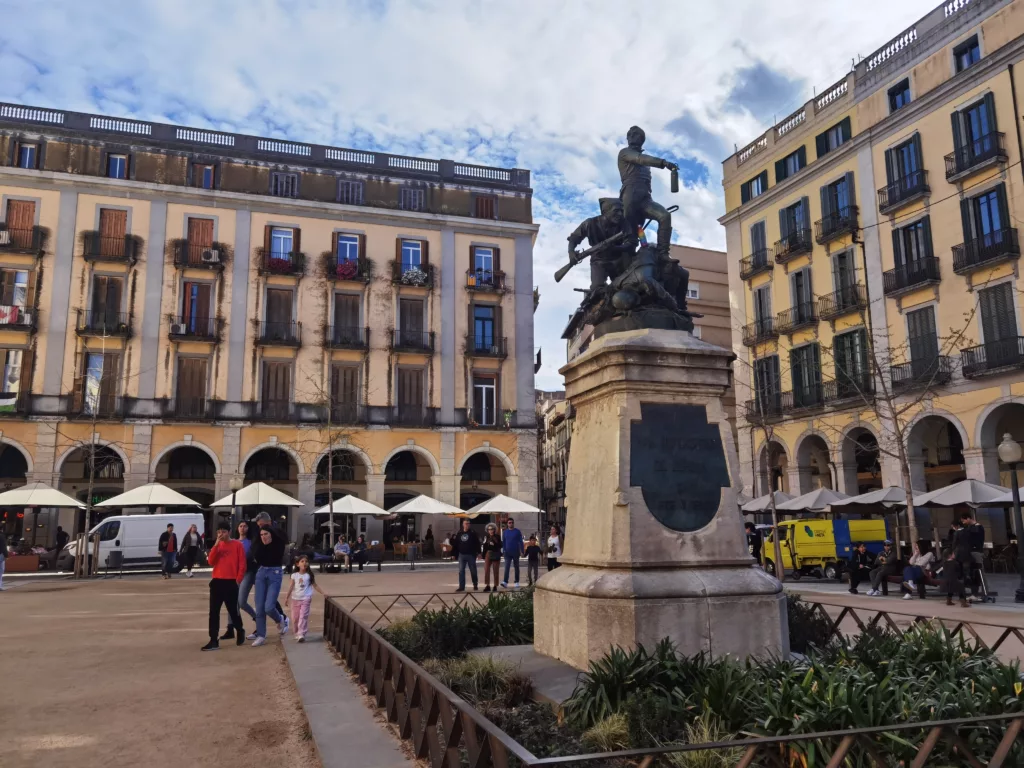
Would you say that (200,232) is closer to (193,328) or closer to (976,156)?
(193,328)

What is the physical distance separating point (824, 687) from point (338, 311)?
34.7 m

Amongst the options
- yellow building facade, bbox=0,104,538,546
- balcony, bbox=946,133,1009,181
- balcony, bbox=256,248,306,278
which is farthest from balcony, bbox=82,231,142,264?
balcony, bbox=946,133,1009,181

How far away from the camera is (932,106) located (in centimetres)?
2839

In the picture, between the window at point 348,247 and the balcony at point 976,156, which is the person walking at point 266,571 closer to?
the balcony at point 976,156

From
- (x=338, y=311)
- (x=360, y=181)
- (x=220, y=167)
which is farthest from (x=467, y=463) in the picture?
(x=220, y=167)

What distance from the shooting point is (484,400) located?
1535 inches

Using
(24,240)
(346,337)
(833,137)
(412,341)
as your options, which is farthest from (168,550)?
(833,137)

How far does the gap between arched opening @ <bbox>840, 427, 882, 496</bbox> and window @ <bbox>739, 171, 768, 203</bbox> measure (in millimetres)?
12096

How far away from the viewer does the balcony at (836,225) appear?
31.4 meters

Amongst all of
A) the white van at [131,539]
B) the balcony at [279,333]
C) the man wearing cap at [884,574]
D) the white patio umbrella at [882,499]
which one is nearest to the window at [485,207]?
the balcony at [279,333]

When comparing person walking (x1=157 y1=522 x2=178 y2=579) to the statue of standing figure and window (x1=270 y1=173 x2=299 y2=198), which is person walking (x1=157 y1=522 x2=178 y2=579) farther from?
the statue of standing figure

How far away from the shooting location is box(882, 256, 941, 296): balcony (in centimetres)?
2798

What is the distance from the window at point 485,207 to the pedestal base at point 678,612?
35273mm

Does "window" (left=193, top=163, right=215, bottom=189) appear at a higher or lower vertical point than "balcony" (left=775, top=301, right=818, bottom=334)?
higher
